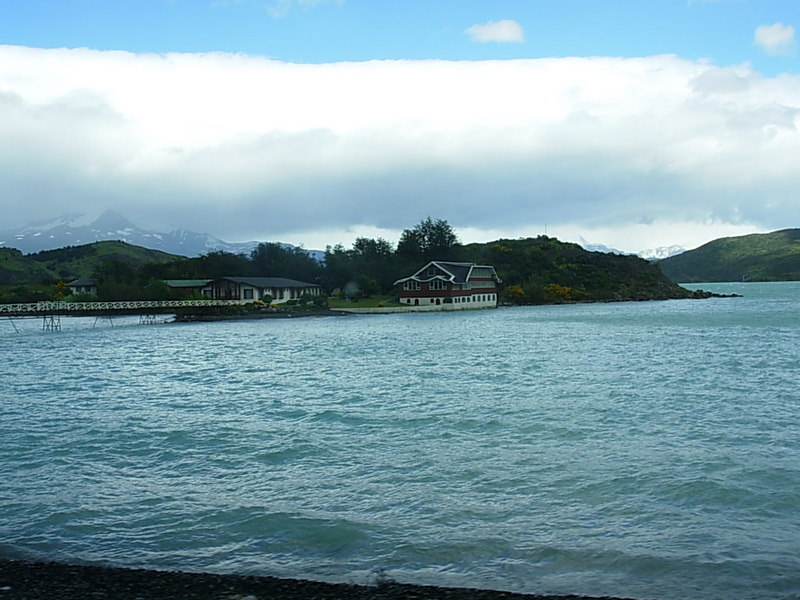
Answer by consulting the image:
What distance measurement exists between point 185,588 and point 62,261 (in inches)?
5874

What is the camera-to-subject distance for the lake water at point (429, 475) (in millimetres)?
8688

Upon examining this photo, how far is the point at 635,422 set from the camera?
17.3 meters

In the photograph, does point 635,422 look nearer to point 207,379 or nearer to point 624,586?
point 624,586

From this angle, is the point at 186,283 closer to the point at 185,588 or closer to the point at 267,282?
the point at 267,282

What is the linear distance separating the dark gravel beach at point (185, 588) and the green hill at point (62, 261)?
356 feet

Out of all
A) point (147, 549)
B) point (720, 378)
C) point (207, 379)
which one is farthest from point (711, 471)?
point (207, 379)

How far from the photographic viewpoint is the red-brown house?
8812 cm

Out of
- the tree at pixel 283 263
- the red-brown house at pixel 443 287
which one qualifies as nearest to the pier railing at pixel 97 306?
the red-brown house at pixel 443 287

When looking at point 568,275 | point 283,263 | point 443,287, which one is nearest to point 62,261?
point 283,263

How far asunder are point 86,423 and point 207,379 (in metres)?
9.57

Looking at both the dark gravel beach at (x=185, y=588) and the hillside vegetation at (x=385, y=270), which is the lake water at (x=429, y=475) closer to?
the dark gravel beach at (x=185, y=588)

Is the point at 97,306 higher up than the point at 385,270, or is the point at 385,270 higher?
the point at 385,270

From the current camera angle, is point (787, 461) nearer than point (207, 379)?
Yes

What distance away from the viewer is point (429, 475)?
12750mm
